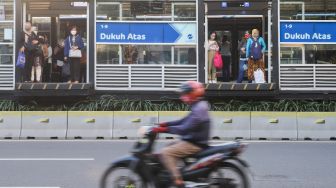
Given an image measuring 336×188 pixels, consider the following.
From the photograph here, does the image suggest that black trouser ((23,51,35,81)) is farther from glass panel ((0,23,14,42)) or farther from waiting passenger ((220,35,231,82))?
waiting passenger ((220,35,231,82))

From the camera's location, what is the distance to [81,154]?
13.1m

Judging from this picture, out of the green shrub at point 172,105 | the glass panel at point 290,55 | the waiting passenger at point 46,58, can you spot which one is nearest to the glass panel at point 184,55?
the green shrub at point 172,105

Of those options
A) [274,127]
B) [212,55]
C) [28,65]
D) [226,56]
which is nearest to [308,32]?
[226,56]

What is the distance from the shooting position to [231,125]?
16.9 metres

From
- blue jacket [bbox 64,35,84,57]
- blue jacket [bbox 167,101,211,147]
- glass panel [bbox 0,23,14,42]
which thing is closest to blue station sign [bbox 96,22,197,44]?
blue jacket [bbox 64,35,84,57]

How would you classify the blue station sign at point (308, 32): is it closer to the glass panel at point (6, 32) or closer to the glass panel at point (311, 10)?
the glass panel at point (311, 10)

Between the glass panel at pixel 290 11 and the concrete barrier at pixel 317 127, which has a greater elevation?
the glass panel at pixel 290 11

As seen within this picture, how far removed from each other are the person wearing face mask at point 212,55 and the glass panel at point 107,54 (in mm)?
3196

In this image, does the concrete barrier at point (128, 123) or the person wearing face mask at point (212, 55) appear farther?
the person wearing face mask at point (212, 55)

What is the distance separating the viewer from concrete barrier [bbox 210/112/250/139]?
16.9 meters

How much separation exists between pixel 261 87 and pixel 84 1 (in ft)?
22.2

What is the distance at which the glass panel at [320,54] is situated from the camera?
20406 millimetres

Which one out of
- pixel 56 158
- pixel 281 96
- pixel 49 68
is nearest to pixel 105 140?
pixel 56 158

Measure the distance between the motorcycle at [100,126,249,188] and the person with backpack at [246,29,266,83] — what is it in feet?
39.3
